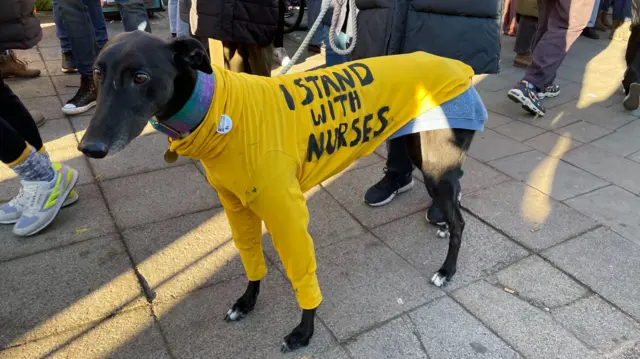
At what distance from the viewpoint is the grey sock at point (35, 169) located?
3.02m

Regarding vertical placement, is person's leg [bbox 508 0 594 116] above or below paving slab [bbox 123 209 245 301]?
above

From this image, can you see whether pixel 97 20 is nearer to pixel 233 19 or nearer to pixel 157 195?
pixel 233 19

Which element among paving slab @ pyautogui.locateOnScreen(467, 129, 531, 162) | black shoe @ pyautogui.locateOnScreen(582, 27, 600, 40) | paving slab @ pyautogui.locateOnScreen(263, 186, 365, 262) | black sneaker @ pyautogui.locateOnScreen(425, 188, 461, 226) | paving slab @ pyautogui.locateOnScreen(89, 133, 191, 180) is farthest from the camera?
black shoe @ pyautogui.locateOnScreen(582, 27, 600, 40)

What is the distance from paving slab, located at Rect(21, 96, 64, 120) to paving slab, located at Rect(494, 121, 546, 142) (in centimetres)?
423

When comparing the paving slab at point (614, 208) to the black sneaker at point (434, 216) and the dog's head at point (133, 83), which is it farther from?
the dog's head at point (133, 83)

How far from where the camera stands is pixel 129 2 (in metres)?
4.72

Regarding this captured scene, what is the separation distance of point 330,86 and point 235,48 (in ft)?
5.85

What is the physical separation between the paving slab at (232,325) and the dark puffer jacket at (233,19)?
5.64 ft

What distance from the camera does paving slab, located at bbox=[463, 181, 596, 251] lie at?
9.88 feet

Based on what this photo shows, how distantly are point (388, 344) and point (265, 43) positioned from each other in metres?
2.29

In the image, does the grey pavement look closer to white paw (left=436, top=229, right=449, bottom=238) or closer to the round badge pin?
white paw (left=436, top=229, right=449, bottom=238)

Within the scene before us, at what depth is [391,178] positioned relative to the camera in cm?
341

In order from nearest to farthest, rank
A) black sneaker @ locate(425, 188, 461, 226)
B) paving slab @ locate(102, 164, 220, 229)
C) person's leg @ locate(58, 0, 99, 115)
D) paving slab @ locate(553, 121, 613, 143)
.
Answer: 1. black sneaker @ locate(425, 188, 461, 226)
2. paving slab @ locate(102, 164, 220, 229)
3. paving slab @ locate(553, 121, 613, 143)
4. person's leg @ locate(58, 0, 99, 115)

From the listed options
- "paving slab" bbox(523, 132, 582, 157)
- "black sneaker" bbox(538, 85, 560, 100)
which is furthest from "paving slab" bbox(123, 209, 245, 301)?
"black sneaker" bbox(538, 85, 560, 100)
